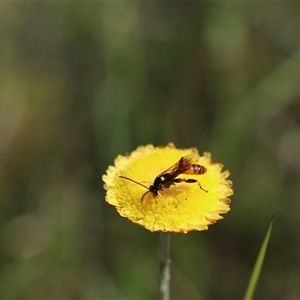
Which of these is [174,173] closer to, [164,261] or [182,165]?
[182,165]

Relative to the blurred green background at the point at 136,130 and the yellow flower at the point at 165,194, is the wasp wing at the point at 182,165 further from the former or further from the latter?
the blurred green background at the point at 136,130

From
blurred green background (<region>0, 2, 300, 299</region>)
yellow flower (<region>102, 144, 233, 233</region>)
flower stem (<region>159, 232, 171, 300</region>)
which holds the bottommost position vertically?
flower stem (<region>159, 232, 171, 300</region>)

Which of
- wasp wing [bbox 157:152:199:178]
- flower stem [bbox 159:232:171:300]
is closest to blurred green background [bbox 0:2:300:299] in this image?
flower stem [bbox 159:232:171:300]

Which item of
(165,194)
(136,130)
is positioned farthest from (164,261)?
(136,130)

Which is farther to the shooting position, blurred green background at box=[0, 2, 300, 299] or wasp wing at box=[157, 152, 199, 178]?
blurred green background at box=[0, 2, 300, 299]

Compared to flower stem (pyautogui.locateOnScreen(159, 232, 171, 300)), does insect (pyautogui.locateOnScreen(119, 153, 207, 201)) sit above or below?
above

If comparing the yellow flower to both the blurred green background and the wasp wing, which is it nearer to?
the wasp wing
